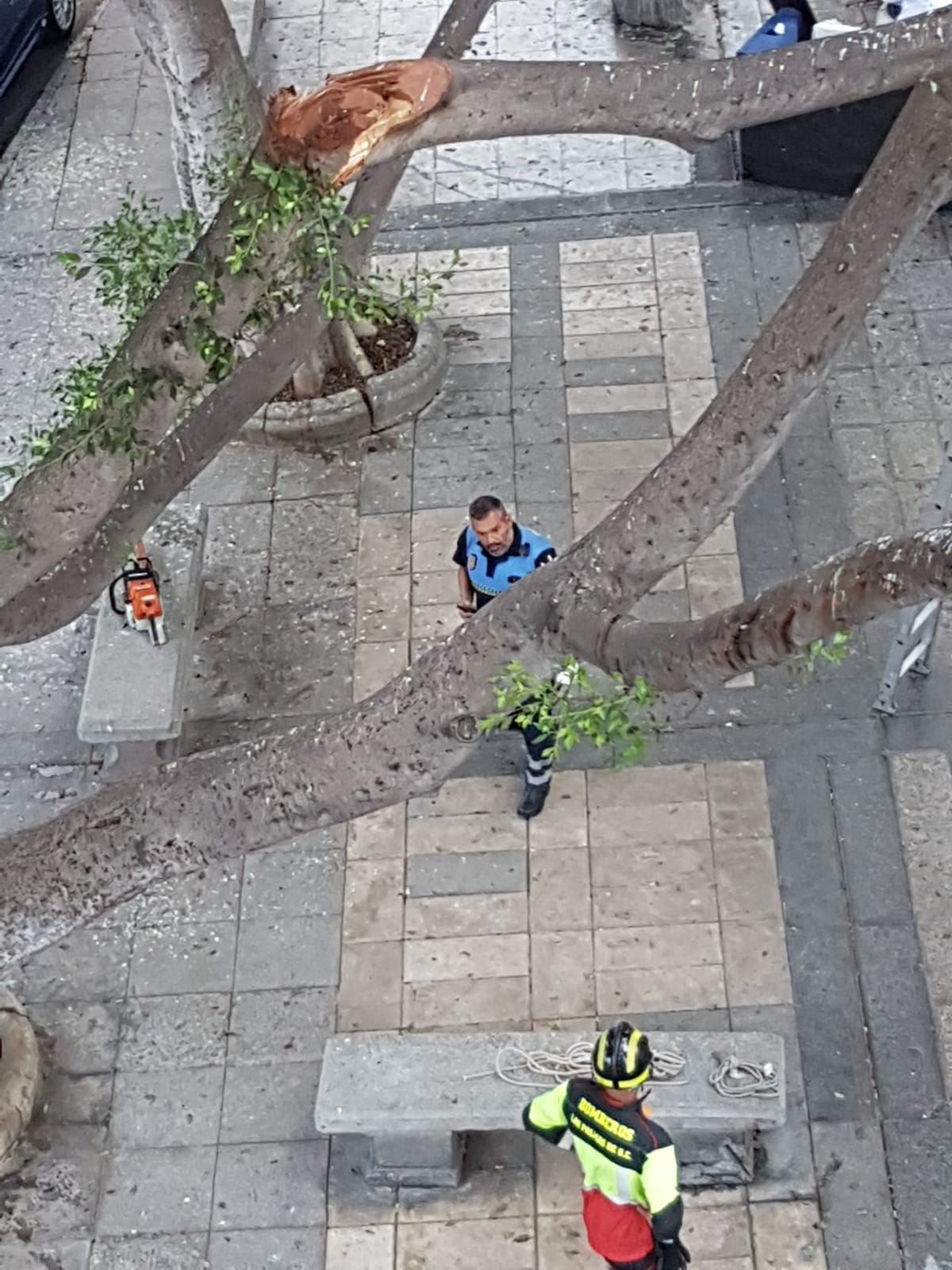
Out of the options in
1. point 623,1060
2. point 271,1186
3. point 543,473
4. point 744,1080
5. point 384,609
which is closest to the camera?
point 623,1060

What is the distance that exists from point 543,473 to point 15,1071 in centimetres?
439

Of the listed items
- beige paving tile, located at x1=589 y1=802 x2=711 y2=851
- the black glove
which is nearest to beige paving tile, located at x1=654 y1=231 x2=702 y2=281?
beige paving tile, located at x1=589 y1=802 x2=711 y2=851

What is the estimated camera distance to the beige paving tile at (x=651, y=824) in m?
7.68

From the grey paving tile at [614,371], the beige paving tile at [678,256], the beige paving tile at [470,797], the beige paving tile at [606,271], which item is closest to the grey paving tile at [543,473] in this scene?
the grey paving tile at [614,371]

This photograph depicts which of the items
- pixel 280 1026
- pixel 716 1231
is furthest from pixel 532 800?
pixel 716 1231

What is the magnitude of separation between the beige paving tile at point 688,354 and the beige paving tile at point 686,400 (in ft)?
0.20

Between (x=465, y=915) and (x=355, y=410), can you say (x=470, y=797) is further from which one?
(x=355, y=410)

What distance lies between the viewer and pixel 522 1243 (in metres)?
6.43

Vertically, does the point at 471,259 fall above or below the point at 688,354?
above

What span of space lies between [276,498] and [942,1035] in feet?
15.6

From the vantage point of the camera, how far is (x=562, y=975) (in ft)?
23.7

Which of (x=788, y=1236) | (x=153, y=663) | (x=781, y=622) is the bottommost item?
(x=788, y=1236)

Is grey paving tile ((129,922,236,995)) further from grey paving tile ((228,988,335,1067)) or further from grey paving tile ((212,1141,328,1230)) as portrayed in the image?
grey paving tile ((212,1141,328,1230))

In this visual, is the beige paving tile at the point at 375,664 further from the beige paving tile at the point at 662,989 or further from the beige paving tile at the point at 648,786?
the beige paving tile at the point at 662,989
